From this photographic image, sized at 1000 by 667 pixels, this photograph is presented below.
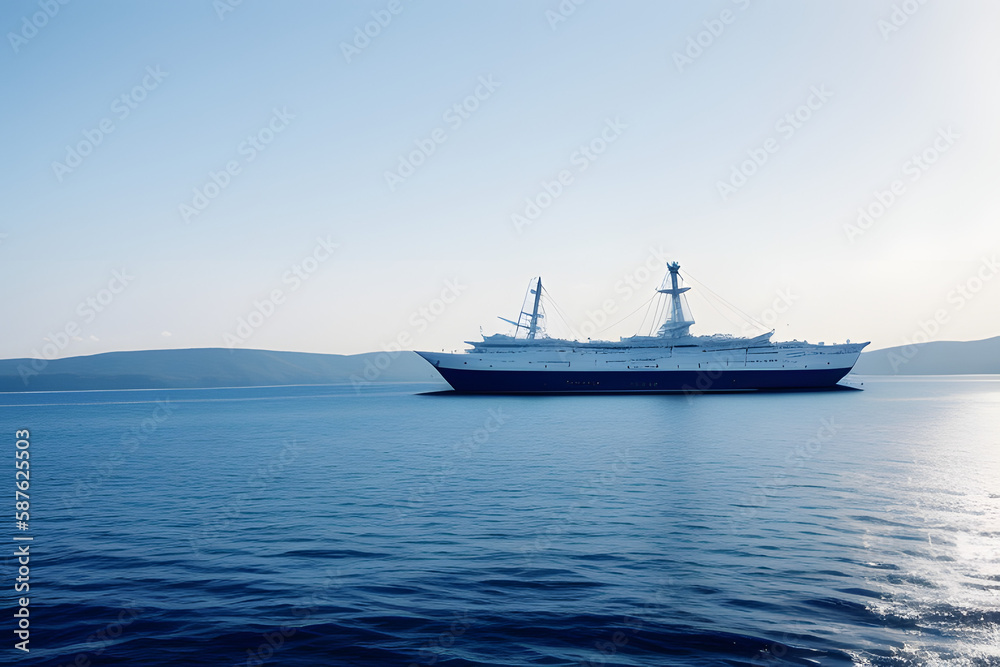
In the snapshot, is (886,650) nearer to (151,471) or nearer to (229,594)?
(229,594)

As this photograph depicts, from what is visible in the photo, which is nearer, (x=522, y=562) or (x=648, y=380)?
(x=522, y=562)

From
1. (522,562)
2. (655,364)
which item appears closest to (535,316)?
(655,364)

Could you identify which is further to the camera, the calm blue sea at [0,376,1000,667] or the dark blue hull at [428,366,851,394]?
the dark blue hull at [428,366,851,394]

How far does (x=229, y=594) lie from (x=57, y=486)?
66.0ft

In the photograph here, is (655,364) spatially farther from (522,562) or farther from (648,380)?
(522,562)

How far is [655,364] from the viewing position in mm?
105875

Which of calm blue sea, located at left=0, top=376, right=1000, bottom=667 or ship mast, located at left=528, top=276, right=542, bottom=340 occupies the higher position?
ship mast, located at left=528, top=276, right=542, bottom=340

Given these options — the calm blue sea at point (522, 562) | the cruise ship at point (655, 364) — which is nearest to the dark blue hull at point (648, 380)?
the cruise ship at point (655, 364)

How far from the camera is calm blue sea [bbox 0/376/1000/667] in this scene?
8.80m

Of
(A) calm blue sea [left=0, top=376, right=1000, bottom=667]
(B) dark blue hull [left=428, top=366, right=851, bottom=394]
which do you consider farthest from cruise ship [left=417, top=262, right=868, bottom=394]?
(A) calm blue sea [left=0, top=376, right=1000, bottom=667]

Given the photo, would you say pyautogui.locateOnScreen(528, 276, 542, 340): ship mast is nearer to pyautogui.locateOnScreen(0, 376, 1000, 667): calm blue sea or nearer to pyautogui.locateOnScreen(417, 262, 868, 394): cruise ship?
pyautogui.locateOnScreen(417, 262, 868, 394): cruise ship

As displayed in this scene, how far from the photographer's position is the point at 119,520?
18453mm

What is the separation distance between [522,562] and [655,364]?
96893 millimetres

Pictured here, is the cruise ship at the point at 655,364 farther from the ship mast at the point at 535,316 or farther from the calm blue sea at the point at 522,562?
the calm blue sea at the point at 522,562
